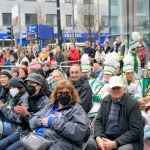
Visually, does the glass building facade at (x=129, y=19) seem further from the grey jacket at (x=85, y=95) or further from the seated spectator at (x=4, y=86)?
the grey jacket at (x=85, y=95)

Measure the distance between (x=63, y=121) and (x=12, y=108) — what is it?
168 centimetres

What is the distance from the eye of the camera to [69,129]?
4.14 meters

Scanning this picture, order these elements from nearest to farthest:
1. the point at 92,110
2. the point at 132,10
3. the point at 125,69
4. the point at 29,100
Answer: the point at 29,100
the point at 92,110
the point at 125,69
the point at 132,10

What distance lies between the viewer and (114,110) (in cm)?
448

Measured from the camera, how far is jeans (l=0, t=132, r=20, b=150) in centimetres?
511

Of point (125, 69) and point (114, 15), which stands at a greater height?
point (114, 15)

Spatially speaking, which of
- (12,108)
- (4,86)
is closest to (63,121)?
(12,108)

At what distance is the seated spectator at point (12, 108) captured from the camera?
5.52 m

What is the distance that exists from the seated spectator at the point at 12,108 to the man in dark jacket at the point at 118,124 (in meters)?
1.51

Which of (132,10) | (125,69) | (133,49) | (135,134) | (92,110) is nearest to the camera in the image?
(135,134)

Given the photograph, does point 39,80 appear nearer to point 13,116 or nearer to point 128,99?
point 13,116

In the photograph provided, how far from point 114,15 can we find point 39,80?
12.9 meters

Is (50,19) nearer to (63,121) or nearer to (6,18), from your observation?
(6,18)

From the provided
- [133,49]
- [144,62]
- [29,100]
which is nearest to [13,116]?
[29,100]
